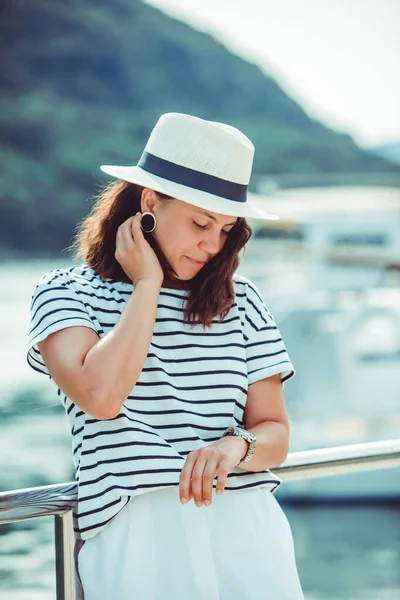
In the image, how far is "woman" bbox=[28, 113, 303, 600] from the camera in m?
1.28

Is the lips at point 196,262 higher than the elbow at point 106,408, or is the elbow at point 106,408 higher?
the lips at point 196,262

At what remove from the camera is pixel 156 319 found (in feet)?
4.64

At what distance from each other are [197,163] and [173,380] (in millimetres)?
352

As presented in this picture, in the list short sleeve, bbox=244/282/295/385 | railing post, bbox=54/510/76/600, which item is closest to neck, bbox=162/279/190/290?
short sleeve, bbox=244/282/295/385

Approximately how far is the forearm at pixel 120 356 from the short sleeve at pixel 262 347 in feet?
0.71

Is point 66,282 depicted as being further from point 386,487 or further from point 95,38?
point 95,38

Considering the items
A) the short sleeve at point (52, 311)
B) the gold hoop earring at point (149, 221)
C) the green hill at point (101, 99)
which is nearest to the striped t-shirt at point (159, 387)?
the short sleeve at point (52, 311)

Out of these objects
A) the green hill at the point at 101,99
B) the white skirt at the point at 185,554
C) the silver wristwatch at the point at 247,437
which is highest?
the green hill at the point at 101,99

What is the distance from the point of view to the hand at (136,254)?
136 centimetres

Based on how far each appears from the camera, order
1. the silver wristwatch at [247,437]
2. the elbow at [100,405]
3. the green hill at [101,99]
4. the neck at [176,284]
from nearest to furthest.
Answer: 1. the elbow at [100,405]
2. the silver wristwatch at [247,437]
3. the neck at [176,284]
4. the green hill at [101,99]

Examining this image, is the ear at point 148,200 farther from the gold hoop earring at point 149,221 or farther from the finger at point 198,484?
the finger at point 198,484

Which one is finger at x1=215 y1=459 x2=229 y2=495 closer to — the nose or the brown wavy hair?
the brown wavy hair

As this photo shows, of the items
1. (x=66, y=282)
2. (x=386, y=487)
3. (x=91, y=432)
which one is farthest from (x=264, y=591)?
(x=386, y=487)

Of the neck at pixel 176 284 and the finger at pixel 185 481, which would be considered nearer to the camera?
the finger at pixel 185 481
